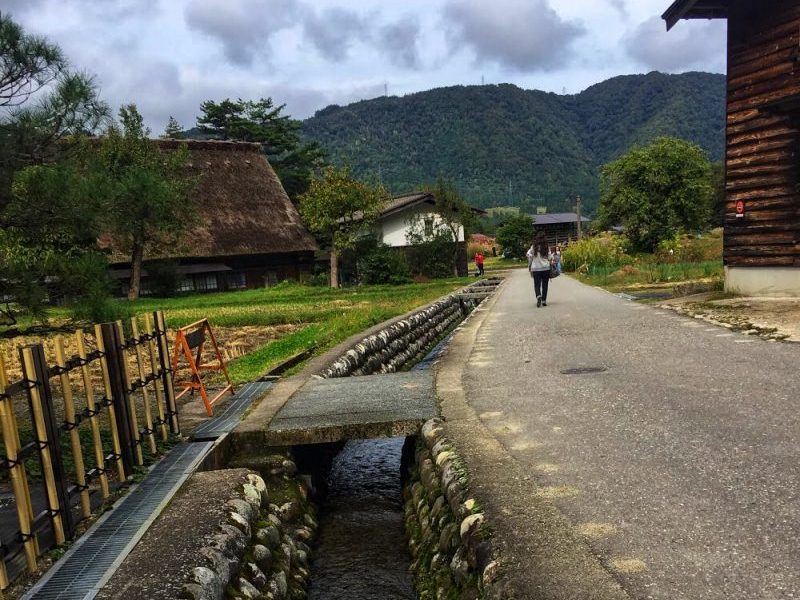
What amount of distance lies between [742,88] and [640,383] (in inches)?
398

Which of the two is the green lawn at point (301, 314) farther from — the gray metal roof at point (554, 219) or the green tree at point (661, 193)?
the gray metal roof at point (554, 219)

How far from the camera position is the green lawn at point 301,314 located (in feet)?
36.5

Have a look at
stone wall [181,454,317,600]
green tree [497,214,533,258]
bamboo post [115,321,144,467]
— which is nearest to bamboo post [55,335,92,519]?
bamboo post [115,321,144,467]

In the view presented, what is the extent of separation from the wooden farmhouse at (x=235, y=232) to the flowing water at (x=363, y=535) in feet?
84.2

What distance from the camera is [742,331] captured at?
29.2 feet

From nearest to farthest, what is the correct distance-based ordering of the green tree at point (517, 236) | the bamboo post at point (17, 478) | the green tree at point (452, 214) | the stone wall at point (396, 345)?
1. the bamboo post at point (17, 478)
2. the stone wall at point (396, 345)
3. the green tree at point (452, 214)
4. the green tree at point (517, 236)

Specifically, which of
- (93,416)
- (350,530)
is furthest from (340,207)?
(93,416)

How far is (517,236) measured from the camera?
164 feet

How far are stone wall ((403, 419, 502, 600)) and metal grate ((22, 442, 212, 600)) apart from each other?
6.19ft

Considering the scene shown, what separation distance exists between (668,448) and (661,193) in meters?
36.9

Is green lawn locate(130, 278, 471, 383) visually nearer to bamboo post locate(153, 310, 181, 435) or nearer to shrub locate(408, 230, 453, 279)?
bamboo post locate(153, 310, 181, 435)

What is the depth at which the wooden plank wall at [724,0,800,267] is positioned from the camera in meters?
12.1

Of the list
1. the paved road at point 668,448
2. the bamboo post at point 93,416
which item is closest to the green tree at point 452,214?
the paved road at point 668,448

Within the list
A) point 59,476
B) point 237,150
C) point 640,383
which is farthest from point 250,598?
point 237,150
